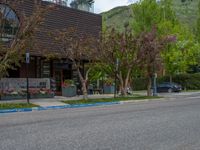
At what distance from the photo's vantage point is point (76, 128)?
13016mm

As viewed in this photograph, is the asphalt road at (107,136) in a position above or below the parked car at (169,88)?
below

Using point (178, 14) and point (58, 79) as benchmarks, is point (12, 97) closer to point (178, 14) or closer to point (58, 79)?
point (58, 79)

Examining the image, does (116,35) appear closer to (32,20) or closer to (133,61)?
(133,61)

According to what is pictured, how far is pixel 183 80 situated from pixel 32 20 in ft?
136

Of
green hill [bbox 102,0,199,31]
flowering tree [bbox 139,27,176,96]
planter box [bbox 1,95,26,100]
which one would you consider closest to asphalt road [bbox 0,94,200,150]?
Answer: planter box [bbox 1,95,26,100]

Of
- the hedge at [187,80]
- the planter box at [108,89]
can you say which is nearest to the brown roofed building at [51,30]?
the planter box at [108,89]

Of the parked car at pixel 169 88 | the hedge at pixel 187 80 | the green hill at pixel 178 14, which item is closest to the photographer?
the parked car at pixel 169 88

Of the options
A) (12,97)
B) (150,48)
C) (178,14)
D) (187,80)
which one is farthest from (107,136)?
(178,14)

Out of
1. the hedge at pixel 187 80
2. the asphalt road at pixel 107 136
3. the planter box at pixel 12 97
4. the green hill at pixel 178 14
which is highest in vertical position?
the green hill at pixel 178 14

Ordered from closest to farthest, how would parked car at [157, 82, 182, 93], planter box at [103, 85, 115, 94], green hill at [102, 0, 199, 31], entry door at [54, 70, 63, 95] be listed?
1. entry door at [54, 70, 63, 95]
2. planter box at [103, 85, 115, 94]
3. parked car at [157, 82, 182, 93]
4. green hill at [102, 0, 199, 31]

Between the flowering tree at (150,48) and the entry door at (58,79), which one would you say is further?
the entry door at (58,79)

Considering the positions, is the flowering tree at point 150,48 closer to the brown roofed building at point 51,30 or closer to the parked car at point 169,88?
the brown roofed building at point 51,30

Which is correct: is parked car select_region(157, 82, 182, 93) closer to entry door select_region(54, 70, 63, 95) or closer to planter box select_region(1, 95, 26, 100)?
entry door select_region(54, 70, 63, 95)

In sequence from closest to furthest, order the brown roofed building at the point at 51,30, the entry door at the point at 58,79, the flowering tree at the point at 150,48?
the brown roofed building at the point at 51,30
the flowering tree at the point at 150,48
the entry door at the point at 58,79
